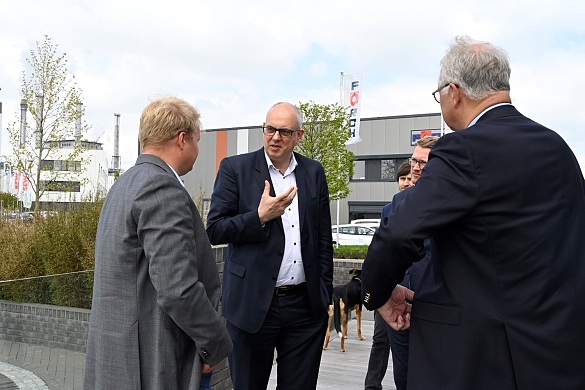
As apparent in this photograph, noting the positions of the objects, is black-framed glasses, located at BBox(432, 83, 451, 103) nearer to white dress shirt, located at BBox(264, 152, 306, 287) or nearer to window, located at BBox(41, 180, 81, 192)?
white dress shirt, located at BBox(264, 152, 306, 287)

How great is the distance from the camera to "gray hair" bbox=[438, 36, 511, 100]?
1880 mm

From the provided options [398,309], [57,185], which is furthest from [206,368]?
[57,185]

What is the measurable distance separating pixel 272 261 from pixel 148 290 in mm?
1014

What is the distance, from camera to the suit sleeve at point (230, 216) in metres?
3.01

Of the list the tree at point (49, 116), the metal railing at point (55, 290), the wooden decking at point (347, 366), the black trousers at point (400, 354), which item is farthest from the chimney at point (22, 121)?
the black trousers at point (400, 354)

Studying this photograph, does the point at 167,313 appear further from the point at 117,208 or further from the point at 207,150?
the point at 207,150

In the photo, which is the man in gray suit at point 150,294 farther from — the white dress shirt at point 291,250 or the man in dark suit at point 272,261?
the white dress shirt at point 291,250

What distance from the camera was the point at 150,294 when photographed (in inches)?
85.7

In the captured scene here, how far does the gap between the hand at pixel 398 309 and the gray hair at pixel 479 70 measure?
804mm

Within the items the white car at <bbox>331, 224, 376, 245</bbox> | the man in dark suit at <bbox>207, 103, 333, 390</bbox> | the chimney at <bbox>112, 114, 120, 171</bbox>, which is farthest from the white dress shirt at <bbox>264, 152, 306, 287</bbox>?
the chimney at <bbox>112, 114, 120, 171</bbox>

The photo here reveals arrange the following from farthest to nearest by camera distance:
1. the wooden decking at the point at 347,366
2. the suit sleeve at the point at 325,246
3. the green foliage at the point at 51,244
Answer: the green foliage at the point at 51,244 → the wooden decking at the point at 347,366 → the suit sleeve at the point at 325,246

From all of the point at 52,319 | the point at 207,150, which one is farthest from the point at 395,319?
the point at 207,150

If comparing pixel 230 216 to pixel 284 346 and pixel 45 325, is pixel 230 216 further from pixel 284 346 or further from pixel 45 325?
pixel 45 325

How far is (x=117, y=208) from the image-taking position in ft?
7.15
